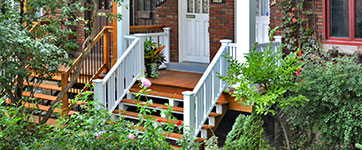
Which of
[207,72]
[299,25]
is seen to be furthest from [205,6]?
[207,72]

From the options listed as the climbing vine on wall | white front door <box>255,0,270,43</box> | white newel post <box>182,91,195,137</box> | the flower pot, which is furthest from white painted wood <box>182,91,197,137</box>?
white front door <box>255,0,270,43</box>

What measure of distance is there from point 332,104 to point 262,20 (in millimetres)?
4246

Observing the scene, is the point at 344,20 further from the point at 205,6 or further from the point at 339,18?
Result: the point at 205,6

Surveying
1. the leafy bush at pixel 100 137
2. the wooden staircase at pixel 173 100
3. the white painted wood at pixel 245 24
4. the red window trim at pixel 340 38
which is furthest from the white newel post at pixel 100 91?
the red window trim at pixel 340 38

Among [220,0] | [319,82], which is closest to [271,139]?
[319,82]

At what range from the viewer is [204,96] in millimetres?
10297

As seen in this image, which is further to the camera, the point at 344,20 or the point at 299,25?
the point at 299,25

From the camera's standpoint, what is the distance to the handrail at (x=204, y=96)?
32.7 feet

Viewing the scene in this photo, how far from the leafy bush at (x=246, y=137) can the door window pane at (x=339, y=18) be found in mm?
2993

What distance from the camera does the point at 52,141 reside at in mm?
7008

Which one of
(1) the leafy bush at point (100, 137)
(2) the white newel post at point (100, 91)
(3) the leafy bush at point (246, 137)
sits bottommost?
(3) the leafy bush at point (246, 137)

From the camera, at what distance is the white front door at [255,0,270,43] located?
12.7 meters

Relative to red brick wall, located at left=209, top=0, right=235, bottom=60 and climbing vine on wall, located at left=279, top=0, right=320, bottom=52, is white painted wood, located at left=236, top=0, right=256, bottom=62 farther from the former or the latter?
red brick wall, located at left=209, top=0, right=235, bottom=60

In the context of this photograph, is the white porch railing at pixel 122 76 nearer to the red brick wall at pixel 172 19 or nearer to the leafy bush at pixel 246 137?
the red brick wall at pixel 172 19
